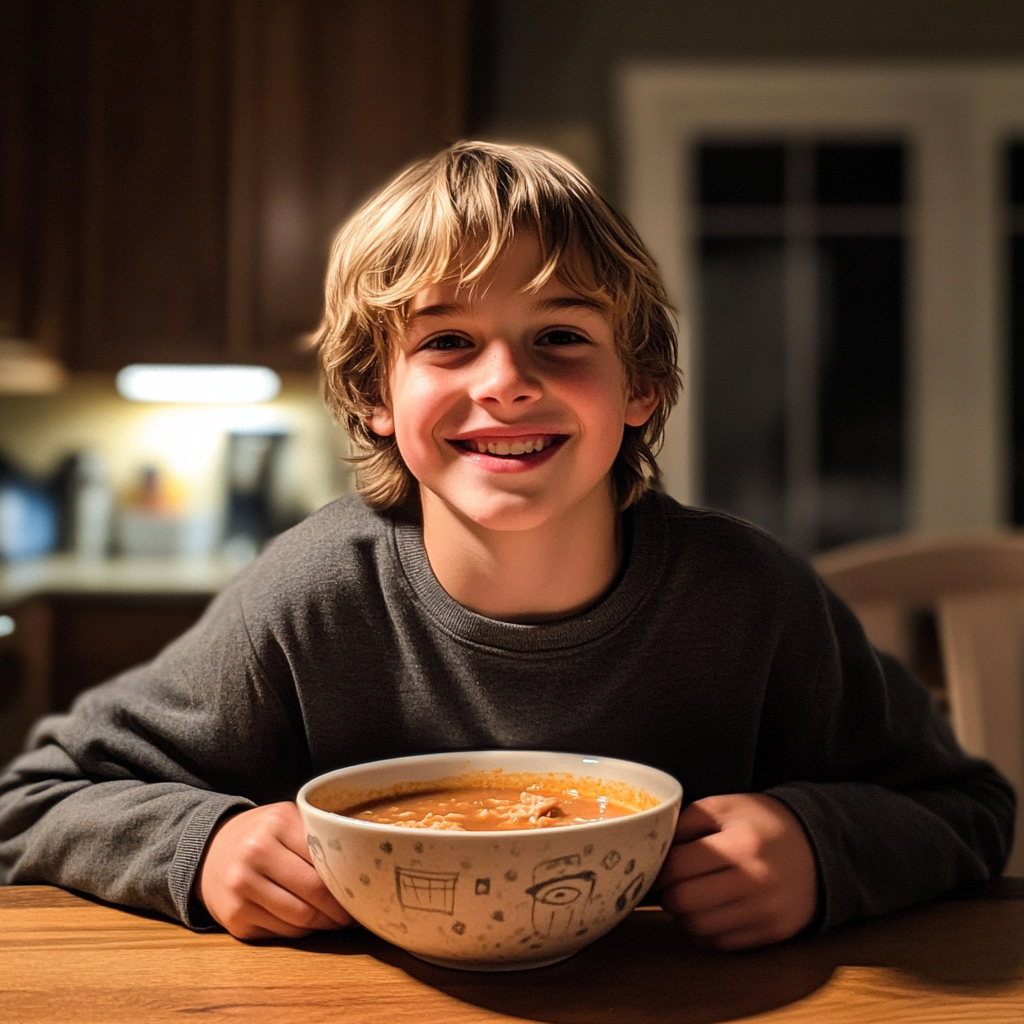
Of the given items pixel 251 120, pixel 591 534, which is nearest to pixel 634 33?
pixel 251 120

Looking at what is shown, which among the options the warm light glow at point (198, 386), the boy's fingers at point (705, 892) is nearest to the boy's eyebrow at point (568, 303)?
the boy's fingers at point (705, 892)

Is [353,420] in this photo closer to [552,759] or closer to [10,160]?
[552,759]

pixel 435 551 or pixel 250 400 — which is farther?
pixel 250 400

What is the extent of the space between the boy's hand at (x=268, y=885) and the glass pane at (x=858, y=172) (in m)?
3.07

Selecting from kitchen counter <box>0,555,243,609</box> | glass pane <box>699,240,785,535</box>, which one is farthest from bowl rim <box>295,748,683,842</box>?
glass pane <box>699,240,785,535</box>

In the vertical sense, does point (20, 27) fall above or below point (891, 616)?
above

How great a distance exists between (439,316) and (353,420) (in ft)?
0.70

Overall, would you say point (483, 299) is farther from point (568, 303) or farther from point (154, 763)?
point (154, 763)

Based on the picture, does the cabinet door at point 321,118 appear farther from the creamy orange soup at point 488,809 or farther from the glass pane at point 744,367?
the creamy orange soup at point 488,809

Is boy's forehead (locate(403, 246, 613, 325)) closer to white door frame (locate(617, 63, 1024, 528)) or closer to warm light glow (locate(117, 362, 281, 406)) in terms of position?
warm light glow (locate(117, 362, 281, 406))

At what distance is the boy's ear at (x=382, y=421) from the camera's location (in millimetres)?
885

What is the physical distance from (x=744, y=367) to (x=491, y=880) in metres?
3.00

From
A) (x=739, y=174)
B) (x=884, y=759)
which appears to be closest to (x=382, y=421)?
(x=884, y=759)

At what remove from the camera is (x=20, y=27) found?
276 centimetres
